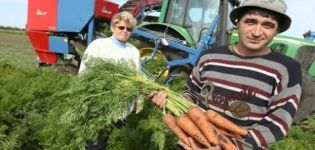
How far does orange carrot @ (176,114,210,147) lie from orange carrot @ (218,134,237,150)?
6 centimetres

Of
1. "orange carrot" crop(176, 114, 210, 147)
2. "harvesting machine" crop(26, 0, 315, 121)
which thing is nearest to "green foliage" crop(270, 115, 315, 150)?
"harvesting machine" crop(26, 0, 315, 121)

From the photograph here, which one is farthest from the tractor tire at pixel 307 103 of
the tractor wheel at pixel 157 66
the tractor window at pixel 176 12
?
the tractor window at pixel 176 12

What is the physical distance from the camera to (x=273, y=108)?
208 cm

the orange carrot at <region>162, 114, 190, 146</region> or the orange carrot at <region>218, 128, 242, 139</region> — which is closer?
the orange carrot at <region>218, 128, 242, 139</region>

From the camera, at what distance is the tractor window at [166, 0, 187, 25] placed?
845 cm

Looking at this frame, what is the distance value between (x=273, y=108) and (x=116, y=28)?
230 centimetres

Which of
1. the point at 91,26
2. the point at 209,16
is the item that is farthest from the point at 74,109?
the point at 91,26

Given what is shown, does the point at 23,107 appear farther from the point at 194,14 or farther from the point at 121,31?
the point at 194,14

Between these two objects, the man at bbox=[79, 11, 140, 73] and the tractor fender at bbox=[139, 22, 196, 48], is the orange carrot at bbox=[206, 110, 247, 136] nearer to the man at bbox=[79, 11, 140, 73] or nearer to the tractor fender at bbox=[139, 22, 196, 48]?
the man at bbox=[79, 11, 140, 73]

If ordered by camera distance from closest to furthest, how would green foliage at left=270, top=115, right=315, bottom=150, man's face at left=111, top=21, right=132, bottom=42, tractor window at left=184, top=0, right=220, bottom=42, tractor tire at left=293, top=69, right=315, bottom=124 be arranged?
man's face at left=111, top=21, right=132, bottom=42, green foliage at left=270, top=115, right=315, bottom=150, tractor tire at left=293, top=69, right=315, bottom=124, tractor window at left=184, top=0, right=220, bottom=42

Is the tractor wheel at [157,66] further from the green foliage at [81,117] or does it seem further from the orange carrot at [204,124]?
the orange carrot at [204,124]

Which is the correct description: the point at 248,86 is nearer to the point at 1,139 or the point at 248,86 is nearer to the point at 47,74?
the point at 1,139

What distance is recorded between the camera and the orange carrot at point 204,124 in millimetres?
2046

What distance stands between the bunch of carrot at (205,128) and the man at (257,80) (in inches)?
2.2
